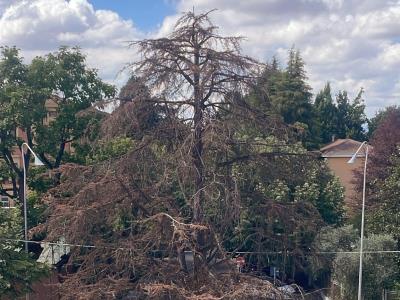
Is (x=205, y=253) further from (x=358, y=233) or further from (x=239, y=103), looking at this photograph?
(x=358, y=233)

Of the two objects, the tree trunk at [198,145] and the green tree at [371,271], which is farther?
the green tree at [371,271]

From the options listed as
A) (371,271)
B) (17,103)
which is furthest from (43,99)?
(371,271)

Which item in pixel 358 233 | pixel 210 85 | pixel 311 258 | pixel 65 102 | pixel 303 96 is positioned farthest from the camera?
pixel 303 96

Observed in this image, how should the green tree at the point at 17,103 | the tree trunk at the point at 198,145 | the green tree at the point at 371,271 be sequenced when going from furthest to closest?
the green tree at the point at 371,271 → the green tree at the point at 17,103 → the tree trunk at the point at 198,145

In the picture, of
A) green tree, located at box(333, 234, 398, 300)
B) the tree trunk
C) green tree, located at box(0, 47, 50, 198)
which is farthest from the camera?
green tree, located at box(333, 234, 398, 300)

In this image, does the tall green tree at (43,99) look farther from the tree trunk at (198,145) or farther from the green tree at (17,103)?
the tree trunk at (198,145)

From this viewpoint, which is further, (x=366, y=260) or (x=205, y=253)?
(x=366, y=260)

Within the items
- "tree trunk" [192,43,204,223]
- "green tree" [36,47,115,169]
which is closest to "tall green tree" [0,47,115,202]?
"green tree" [36,47,115,169]

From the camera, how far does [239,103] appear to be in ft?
48.6

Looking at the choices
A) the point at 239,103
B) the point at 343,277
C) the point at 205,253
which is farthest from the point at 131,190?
the point at 343,277

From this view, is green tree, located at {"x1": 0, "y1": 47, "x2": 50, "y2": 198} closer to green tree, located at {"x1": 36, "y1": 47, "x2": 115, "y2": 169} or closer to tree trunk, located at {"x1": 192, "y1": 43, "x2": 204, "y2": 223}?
green tree, located at {"x1": 36, "y1": 47, "x2": 115, "y2": 169}

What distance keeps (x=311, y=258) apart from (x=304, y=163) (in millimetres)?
2271

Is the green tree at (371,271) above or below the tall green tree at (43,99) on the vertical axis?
below

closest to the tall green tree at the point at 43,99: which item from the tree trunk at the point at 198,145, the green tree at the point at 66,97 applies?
the green tree at the point at 66,97
